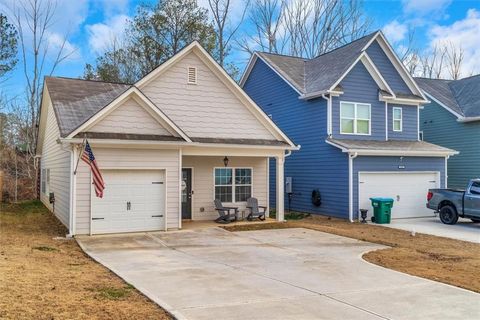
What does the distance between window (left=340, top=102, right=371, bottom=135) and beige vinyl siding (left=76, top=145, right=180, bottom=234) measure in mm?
8488

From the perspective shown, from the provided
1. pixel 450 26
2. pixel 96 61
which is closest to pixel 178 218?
pixel 96 61

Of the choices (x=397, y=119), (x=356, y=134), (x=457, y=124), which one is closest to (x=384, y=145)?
(x=356, y=134)

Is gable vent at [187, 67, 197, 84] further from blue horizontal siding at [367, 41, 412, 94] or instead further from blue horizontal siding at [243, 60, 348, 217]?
blue horizontal siding at [367, 41, 412, 94]

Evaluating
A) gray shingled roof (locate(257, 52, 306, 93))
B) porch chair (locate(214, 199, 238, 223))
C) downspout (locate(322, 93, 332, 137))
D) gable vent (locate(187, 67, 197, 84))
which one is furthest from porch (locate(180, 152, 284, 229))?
gray shingled roof (locate(257, 52, 306, 93))

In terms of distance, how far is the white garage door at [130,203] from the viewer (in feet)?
44.4

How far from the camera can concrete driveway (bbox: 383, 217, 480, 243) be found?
1439 centimetres

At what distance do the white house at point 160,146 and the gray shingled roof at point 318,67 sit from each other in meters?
4.41

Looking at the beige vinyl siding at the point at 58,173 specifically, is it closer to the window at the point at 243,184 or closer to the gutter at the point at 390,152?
the window at the point at 243,184

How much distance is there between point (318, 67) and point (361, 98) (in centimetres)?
345

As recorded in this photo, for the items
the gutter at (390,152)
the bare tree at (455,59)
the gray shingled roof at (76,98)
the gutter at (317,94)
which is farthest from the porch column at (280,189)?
the bare tree at (455,59)

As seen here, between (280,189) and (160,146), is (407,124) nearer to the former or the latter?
(280,189)

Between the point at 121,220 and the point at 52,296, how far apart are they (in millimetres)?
7352

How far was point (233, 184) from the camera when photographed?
1792 cm

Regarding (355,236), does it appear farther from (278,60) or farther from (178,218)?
(278,60)
